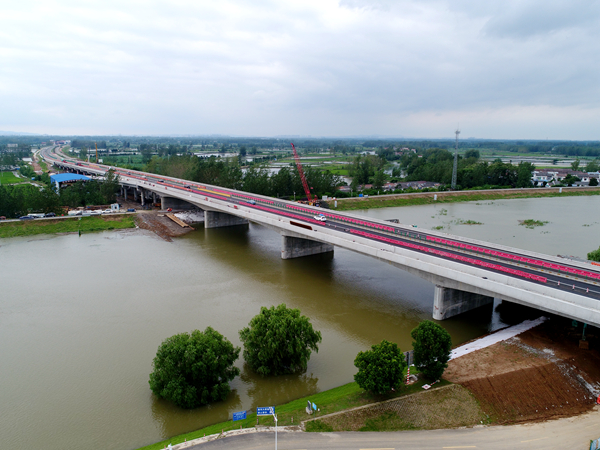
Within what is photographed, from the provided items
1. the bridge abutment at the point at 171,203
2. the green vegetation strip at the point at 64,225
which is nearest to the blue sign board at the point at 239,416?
the green vegetation strip at the point at 64,225

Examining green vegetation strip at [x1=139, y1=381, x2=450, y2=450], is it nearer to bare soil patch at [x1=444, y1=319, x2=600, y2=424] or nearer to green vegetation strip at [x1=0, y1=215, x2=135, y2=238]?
bare soil patch at [x1=444, y1=319, x2=600, y2=424]

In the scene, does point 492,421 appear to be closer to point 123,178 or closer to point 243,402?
point 243,402

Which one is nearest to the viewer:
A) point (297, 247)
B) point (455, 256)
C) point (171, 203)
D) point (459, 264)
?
point (459, 264)

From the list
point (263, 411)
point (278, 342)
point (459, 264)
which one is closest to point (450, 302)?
point (459, 264)

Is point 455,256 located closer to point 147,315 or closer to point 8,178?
point 147,315

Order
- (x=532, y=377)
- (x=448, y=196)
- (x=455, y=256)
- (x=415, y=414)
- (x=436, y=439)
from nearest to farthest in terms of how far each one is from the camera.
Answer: (x=436, y=439) < (x=415, y=414) < (x=532, y=377) < (x=455, y=256) < (x=448, y=196)

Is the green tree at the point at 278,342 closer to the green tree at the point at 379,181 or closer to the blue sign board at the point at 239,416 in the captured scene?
the blue sign board at the point at 239,416

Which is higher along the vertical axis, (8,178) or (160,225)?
(8,178)

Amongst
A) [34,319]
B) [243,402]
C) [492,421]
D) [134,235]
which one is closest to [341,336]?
[243,402]
